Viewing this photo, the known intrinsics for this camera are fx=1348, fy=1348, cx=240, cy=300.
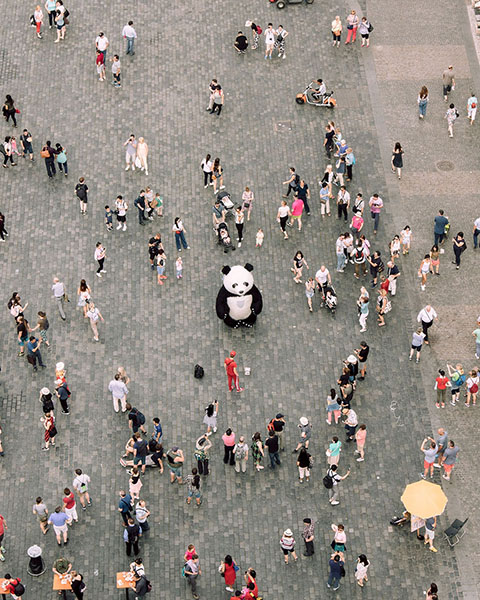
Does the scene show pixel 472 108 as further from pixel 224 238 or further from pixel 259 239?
pixel 224 238

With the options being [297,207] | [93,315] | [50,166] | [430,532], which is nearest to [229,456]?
[430,532]

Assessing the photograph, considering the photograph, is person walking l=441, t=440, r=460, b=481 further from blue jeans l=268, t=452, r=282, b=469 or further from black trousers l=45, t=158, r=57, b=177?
black trousers l=45, t=158, r=57, b=177

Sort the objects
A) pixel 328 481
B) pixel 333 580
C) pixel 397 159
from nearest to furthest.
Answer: pixel 333 580 → pixel 328 481 → pixel 397 159

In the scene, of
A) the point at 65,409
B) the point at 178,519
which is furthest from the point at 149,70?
the point at 178,519

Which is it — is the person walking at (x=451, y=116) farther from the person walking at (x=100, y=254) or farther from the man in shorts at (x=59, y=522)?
the man in shorts at (x=59, y=522)

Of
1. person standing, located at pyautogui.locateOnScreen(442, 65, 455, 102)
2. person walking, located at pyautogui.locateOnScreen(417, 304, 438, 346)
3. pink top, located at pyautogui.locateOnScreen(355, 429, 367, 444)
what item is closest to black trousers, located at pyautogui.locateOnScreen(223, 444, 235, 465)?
pink top, located at pyautogui.locateOnScreen(355, 429, 367, 444)

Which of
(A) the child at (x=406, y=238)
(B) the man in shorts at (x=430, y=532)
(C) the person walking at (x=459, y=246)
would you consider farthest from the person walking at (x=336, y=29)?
(B) the man in shorts at (x=430, y=532)

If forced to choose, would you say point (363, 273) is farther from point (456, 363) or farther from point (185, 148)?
point (185, 148)
